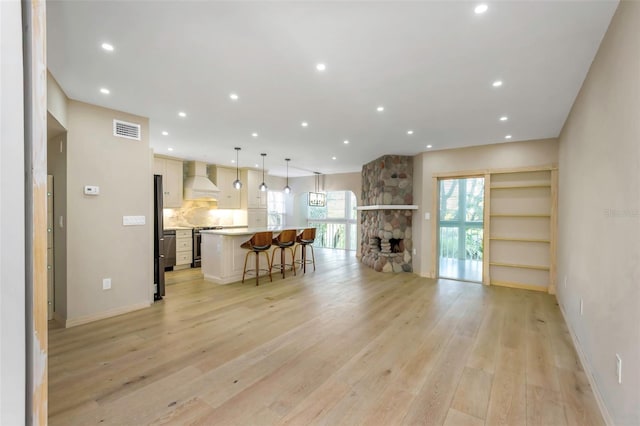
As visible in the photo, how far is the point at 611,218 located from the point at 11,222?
292cm

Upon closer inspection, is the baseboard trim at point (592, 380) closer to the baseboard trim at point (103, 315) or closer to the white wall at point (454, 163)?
the white wall at point (454, 163)

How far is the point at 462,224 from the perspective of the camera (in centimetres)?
732

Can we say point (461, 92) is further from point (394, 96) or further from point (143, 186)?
point (143, 186)

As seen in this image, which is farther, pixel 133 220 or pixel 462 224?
pixel 462 224

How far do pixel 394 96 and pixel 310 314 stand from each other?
9.38 feet

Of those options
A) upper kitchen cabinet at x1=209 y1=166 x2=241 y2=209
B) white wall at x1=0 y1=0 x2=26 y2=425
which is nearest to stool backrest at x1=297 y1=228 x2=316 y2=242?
upper kitchen cabinet at x1=209 y1=166 x2=241 y2=209

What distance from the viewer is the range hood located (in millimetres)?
7188

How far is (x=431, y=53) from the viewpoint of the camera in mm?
2385

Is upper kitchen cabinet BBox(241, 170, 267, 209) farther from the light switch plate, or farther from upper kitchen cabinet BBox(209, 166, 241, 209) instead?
the light switch plate

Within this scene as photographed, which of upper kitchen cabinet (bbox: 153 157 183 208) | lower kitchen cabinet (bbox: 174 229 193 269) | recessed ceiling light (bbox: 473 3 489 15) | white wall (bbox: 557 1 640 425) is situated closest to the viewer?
white wall (bbox: 557 1 640 425)

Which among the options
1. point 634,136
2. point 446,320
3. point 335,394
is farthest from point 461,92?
point 335,394

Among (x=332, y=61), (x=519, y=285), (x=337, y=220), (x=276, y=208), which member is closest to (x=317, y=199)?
(x=337, y=220)

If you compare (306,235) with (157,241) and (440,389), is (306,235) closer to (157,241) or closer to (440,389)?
(157,241)

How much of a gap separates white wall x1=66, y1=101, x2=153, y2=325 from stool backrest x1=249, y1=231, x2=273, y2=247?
5.18ft
